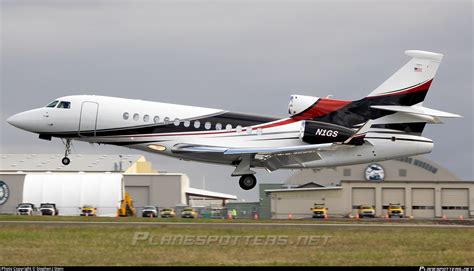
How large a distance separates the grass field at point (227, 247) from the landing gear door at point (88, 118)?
283 inches

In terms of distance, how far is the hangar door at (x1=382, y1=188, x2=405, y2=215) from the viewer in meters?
82.6

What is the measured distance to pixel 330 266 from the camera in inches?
1028

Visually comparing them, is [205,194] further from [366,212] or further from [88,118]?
[88,118]

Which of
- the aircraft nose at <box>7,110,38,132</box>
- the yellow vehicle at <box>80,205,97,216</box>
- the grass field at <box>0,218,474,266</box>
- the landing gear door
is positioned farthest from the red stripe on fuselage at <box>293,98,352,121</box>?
the yellow vehicle at <box>80,205,97,216</box>

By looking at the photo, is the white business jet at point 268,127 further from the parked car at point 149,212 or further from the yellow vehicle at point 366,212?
the yellow vehicle at point 366,212

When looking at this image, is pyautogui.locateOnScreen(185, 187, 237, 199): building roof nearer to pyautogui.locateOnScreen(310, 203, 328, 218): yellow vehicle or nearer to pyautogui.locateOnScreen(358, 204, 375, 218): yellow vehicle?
pyautogui.locateOnScreen(310, 203, 328, 218): yellow vehicle

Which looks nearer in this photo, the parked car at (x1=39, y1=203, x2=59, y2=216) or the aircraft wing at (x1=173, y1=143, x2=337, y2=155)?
the aircraft wing at (x1=173, y1=143, x2=337, y2=155)

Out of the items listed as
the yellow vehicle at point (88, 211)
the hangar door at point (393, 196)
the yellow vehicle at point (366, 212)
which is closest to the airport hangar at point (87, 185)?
the yellow vehicle at point (88, 211)

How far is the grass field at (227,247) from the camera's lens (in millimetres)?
26922

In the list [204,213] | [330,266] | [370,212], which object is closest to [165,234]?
[330,266]

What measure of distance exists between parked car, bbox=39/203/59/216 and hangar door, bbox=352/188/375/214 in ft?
86.6

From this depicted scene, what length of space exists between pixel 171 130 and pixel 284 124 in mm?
→ 5479

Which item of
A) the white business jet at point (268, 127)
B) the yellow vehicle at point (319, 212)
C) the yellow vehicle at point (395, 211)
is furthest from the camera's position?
the yellow vehicle at point (395, 211)

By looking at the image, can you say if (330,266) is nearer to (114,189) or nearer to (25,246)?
(25,246)
